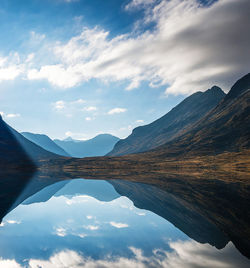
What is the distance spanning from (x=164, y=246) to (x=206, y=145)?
566 ft

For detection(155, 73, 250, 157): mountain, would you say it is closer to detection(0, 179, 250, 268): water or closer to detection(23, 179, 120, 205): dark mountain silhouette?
detection(23, 179, 120, 205): dark mountain silhouette

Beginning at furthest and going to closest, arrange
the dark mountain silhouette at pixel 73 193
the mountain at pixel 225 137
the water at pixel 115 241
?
the mountain at pixel 225 137, the dark mountain silhouette at pixel 73 193, the water at pixel 115 241

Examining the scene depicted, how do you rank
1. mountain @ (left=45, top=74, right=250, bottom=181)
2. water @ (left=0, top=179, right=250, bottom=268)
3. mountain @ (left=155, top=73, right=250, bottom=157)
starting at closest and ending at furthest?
water @ (left=0, top=179, right=250, bottom=268)
mountain @ (left=45, top=74, right=250, bottom=181)
mountain @ (left=155, top=73, right=250, bottom=157)

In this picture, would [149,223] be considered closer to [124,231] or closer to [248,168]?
[124,231]

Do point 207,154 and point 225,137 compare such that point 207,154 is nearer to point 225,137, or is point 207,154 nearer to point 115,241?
point 225,137

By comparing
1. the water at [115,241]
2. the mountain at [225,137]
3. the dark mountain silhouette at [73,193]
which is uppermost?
the mountain at [225,137]

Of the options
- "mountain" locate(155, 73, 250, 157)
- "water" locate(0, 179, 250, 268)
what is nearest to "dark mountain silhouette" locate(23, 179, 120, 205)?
"water" locate(0, 179, 250, 268)

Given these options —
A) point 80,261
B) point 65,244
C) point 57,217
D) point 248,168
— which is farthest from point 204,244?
point 248,168

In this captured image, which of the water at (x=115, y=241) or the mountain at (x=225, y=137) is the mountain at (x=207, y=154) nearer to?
the mountain at (x=225, y=137)

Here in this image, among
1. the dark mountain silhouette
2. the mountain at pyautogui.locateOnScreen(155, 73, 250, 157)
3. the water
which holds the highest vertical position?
the mountain at pyautogui.locateOnScreen(155, 73, 250, 157)

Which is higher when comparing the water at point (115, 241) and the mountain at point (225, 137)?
the mountain at point (225, 137)

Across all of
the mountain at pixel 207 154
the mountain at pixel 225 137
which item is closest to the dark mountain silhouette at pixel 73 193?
the mountain at pixel 207 154

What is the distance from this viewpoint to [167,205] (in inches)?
→ 1060

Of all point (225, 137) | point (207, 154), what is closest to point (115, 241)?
point (207, 154)
